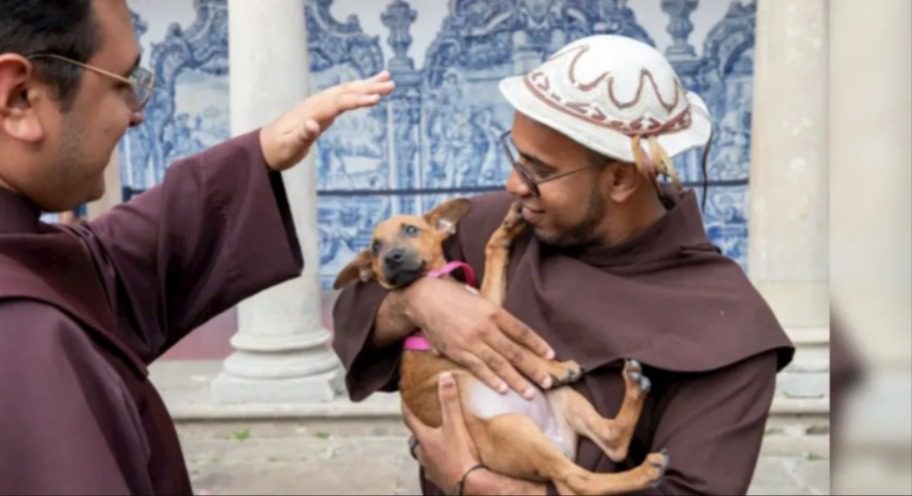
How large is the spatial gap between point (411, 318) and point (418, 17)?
749 cm

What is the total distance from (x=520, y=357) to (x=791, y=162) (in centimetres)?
459

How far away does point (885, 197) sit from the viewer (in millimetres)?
562

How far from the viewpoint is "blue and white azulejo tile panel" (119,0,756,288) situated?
9.20m

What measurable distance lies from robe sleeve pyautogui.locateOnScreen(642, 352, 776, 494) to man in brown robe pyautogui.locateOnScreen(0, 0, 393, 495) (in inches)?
32.8

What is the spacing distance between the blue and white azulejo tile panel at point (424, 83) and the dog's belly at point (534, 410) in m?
7.28

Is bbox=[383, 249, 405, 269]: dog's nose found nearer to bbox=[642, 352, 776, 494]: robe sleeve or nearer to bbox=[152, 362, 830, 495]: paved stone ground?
bbox=[642, 352, 776, 494]: robe sleeve

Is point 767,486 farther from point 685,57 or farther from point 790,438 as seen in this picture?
point 685,57

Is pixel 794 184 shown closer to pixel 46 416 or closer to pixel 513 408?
pixel 513 408

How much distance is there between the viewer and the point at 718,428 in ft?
6.18

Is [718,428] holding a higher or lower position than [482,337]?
lower

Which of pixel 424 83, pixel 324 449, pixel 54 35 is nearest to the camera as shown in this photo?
pixel 54 35

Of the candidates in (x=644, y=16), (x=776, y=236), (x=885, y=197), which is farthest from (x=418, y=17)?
(x=885, y=197)

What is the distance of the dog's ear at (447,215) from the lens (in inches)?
96.0

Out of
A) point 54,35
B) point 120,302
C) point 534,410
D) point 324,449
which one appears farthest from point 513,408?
point 324,449
